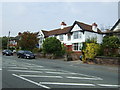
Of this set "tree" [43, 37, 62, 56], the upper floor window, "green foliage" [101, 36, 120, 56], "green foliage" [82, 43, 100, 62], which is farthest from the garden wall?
the upper floor window

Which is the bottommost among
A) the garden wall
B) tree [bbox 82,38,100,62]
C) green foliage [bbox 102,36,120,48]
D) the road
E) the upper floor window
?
the road

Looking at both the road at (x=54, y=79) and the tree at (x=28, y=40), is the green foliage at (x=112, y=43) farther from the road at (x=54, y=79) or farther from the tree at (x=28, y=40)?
the tree at (x=28, y=40)

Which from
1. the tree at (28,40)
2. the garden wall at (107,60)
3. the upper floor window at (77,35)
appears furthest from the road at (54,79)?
the upper floor window at (77,35)

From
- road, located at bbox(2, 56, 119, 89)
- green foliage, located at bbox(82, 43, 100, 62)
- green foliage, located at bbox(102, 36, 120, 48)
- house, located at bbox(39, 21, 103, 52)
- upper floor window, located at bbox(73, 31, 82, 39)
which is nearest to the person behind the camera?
road, located at bbox(2, 56, 119, 89)

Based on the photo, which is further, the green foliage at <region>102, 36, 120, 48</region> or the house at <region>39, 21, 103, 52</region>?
the house at <region>39, 21, 103, 52</region>

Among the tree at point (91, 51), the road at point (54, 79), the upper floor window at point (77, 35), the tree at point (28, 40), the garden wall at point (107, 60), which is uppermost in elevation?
the upper floor window at point (77, 35)

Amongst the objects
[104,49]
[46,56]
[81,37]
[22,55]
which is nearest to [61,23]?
[81,37]

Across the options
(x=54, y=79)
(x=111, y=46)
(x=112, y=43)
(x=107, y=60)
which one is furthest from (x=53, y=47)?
(x=54, y=79)

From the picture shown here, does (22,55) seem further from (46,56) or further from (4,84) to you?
(4,84)

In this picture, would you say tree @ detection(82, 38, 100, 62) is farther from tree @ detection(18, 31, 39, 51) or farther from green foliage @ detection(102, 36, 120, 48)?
tree @ detection(18, 31, 39, 51)

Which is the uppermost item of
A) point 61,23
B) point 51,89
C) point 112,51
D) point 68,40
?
point 61,23

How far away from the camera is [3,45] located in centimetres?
8262

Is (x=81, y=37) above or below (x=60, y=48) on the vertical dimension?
above

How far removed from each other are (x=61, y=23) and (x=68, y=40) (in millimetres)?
7500
